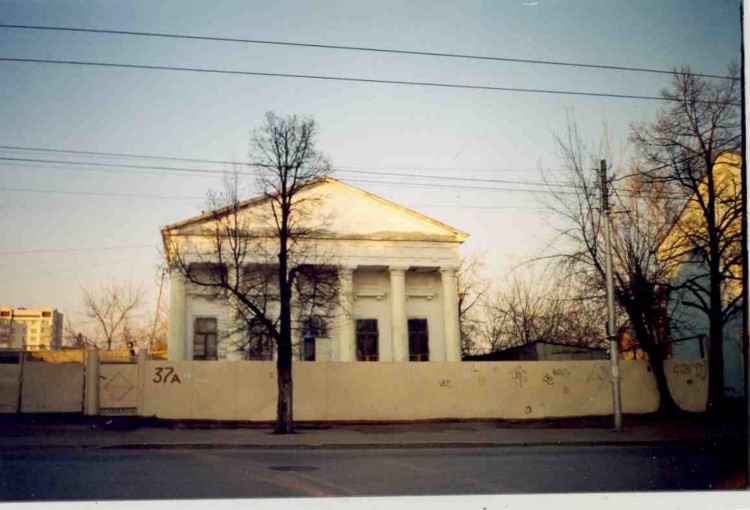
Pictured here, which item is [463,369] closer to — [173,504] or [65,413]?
[65,413]

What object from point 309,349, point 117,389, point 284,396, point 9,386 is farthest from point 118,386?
point 309,349

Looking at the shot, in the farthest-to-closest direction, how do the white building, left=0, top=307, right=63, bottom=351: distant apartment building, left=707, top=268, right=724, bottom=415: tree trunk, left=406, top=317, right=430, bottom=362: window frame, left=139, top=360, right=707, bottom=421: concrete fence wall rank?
left=406, top=317, right=430, bottom=362: window frame, the white building, left=0, top=307, right=63, bottom=351: distant apartment building, left=139, top=360, right=707, bottom=421: concrete fence wall, left=707, top=268, right=724, bottom=415: tree trunk

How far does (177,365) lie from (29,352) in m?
5.74

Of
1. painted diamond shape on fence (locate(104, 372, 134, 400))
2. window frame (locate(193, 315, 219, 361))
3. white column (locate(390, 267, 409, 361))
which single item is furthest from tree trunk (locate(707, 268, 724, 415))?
window frame (locate(193, 315, 219, 361))

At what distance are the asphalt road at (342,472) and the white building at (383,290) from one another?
18463 millimetres

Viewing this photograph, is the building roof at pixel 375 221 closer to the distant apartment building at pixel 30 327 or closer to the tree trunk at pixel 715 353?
the distant apartment building at pixel 30 327

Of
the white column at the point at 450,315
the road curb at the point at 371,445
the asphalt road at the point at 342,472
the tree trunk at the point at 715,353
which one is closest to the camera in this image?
the asphalt road at the point at 342,472

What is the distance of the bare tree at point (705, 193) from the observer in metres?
20.7

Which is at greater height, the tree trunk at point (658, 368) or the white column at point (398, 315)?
the white column at point (398, 315)

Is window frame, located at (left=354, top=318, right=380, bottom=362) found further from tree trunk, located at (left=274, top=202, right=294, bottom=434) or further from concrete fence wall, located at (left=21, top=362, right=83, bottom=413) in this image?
concrete fence wall, located at (left=21, top=362, right=83, bottom=413)

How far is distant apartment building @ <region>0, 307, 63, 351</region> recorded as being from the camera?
29.6 m

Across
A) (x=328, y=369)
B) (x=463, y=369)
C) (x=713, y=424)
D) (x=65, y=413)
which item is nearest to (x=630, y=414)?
(x=713, y=424)

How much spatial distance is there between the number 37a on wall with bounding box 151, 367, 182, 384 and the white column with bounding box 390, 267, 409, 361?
13247 mm

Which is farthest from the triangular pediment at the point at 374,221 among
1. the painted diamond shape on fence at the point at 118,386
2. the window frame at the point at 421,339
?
the painted diamond shape on fence at the point at 118,386
